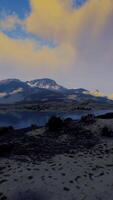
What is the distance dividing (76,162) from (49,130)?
1039cm

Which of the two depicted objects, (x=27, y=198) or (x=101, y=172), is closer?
(x=27, y=198)

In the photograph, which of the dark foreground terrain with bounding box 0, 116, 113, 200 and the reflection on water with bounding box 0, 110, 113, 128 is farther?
the reflection on water with bounding box 0, 110, 113, 128

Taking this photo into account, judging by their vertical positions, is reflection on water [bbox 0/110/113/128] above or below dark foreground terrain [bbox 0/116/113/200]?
above

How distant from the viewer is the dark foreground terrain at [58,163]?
1675 cm

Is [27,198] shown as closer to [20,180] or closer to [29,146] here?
[20,180]

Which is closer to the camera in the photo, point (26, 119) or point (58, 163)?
point (58, 163)

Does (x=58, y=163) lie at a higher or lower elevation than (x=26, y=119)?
lower

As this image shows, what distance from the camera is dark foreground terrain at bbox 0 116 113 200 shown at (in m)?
16.8

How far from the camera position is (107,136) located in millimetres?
29641

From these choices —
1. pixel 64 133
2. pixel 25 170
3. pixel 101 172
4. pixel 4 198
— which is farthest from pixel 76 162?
pixel 64 133

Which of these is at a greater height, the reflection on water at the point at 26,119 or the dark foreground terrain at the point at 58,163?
the reflection on water at the point at 26,119

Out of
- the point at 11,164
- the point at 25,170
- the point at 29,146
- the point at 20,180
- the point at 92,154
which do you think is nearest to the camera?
the point at 20,180

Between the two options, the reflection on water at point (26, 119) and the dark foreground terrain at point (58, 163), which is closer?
the dark foreground terrain at point (58, 163)

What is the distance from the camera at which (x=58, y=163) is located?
2109cm
